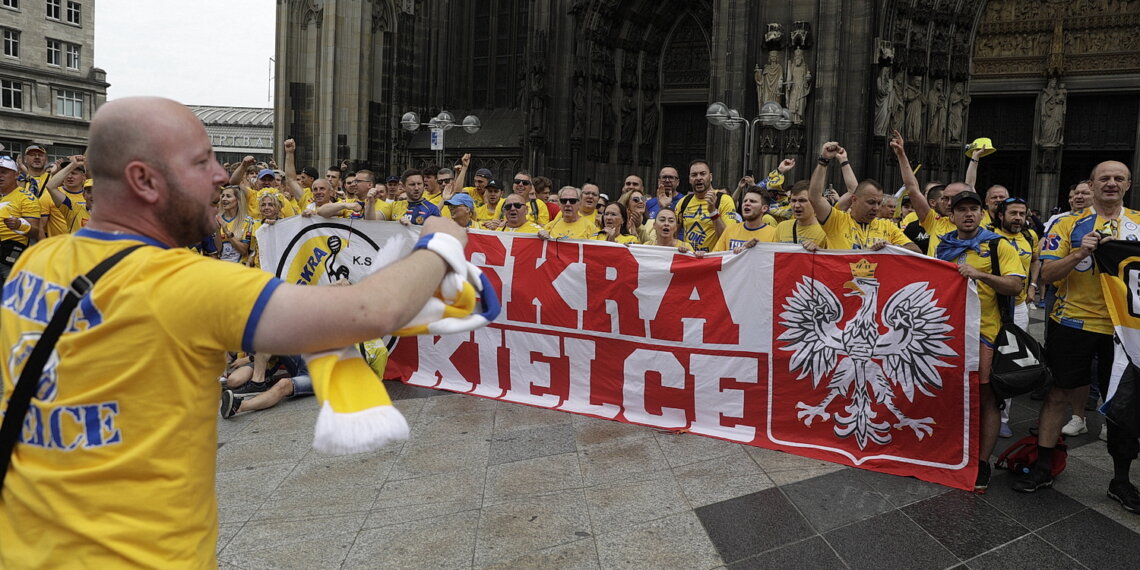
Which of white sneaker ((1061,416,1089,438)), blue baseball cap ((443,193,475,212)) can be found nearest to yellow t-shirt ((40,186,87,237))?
blue baseball cap ((443,193,475,212))

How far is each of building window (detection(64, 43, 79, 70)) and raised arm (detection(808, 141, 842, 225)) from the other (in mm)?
69036

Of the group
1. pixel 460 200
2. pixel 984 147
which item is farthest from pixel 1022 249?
pixel 460 200

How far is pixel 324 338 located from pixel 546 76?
21347mm

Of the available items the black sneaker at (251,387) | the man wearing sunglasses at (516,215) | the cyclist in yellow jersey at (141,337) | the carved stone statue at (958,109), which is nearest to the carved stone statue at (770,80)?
the carved stone statue at (958,109)

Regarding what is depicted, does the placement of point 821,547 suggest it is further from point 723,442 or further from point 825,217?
point 825,217

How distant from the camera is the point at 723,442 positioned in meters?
6.00

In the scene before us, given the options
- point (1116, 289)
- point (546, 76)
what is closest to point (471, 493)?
point (1116, 289)

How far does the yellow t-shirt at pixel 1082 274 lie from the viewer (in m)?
5.16

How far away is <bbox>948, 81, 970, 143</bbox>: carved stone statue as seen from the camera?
781 inches

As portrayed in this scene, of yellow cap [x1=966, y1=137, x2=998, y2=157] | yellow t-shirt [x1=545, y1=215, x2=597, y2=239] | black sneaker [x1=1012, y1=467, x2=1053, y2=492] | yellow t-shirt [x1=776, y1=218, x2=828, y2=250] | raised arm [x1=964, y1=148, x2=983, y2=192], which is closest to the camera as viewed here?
black sneaker [x1=1012, y1=467, x2=1053, y2=492]

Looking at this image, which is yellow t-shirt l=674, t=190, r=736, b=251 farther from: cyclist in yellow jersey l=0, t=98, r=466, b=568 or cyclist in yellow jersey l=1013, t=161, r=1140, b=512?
cyclist in yellow jersey l=0, t=98, r=466, b=568

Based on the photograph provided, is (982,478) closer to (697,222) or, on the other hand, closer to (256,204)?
(697,222)

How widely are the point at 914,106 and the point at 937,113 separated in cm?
95

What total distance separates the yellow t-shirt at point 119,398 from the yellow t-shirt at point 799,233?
5.68 m
